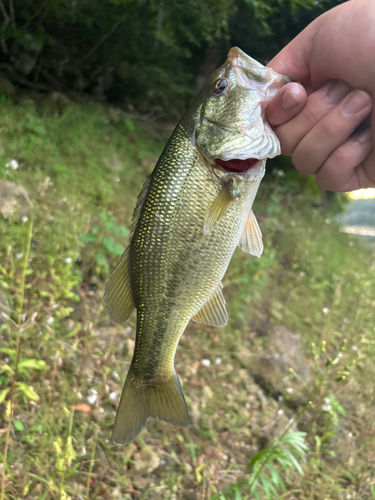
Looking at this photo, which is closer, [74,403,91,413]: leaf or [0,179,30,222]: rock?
[74,403,91,413]: leaf

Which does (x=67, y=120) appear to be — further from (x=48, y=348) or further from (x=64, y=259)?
(x=48, y=348)

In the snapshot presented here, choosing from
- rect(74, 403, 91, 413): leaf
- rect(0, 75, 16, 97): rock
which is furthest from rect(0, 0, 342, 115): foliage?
rect(74, 403, 91, 413): leaf

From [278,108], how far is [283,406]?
2945mm

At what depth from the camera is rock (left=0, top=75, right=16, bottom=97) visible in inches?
213

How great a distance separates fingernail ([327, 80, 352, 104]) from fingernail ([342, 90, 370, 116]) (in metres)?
0.09

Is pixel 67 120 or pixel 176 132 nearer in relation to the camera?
pixel 176 132

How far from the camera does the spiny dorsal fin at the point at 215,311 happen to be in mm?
1616

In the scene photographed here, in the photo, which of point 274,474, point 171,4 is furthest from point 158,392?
point 171,4

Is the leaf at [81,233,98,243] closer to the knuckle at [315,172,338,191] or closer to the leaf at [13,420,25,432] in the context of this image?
the leaf at [13,420,25,432]

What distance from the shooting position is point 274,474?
6.16 feet

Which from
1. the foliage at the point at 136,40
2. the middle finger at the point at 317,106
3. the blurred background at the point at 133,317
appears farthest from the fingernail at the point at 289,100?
the foliage at the point at 136,40

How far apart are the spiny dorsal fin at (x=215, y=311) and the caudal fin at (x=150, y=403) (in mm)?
303

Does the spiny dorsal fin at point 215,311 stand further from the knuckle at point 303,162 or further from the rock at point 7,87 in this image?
the rock at point 7,87

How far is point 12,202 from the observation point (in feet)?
10.1
